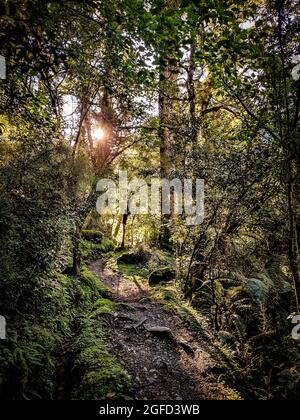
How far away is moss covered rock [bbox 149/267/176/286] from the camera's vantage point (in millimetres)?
10739

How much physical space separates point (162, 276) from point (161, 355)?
5.02m

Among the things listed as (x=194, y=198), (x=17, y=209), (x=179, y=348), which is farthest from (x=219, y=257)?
(x=17, y=209)

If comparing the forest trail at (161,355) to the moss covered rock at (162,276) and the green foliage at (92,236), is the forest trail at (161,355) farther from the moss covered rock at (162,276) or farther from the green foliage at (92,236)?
the green foliage at (92,236)

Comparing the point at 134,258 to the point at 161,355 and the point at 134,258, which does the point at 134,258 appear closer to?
the point at 134,258

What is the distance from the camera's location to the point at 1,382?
12.6ft

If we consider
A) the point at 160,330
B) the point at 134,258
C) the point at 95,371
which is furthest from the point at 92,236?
the point at 95,371

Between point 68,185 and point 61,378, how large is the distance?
4.32m

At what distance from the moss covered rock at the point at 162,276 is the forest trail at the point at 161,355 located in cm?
209

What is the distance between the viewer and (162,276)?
1093cm

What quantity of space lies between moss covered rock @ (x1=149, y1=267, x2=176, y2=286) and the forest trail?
209cm

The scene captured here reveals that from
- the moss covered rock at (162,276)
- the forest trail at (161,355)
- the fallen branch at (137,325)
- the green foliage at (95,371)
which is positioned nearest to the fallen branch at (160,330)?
the forest trail at (161,355)

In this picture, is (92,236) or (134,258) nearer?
(134,258)

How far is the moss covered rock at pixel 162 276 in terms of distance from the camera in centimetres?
1074
